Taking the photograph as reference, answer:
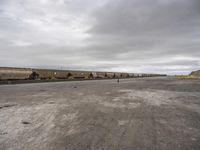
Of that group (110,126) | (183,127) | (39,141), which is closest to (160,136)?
(183,127)

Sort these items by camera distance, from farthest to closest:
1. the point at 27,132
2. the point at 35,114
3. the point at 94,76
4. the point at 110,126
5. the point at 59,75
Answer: the point at 94,76 < the point at 59,75 < the point at 35,114 < the point at 110,126 < the point at 27,132

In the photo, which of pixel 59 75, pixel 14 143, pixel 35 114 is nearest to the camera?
pixel 14 143

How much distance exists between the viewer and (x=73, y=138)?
237 centimetres

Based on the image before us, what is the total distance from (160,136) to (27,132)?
264 centimetres

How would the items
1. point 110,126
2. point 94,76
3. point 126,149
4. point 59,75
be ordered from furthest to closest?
point 94,76
point 59,75
point 110,126
point 126,149

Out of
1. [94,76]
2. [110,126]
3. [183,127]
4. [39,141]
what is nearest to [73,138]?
[39,141]

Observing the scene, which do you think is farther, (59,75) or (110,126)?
(59,75)

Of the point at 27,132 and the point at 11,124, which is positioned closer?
the point at 27,132

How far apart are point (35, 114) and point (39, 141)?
1.68 metres

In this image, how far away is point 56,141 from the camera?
2283mm

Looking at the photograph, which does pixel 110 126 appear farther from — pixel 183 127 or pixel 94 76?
pixel 94 76

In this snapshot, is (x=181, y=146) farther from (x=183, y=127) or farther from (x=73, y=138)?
(x=73, y=138)

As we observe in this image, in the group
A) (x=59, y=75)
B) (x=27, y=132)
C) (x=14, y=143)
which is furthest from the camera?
(x=59, y=75)

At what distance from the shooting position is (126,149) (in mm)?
2021
